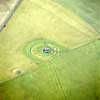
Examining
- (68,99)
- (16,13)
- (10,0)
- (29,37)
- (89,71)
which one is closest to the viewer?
(68,99)

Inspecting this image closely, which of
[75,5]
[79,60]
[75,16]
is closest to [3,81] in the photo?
[79,60]

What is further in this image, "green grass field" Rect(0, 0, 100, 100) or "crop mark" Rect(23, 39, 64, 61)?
"crop mark" Rect(23, 39, 64, 61)

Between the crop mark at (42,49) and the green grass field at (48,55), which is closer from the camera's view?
the green grass field at (48,55)

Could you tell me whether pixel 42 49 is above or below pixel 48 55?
above

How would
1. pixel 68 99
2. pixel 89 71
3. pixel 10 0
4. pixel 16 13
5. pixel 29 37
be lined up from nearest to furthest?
pixel 68 99 → pixel 89 71 → pixel 29 37 → pixel 16 13 → pixel 10 0

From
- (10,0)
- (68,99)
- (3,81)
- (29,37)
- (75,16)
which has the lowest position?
(68,99)

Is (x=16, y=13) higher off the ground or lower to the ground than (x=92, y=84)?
higher

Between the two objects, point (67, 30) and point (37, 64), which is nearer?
point (37, 64)

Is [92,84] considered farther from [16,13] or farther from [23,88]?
[16,13]
